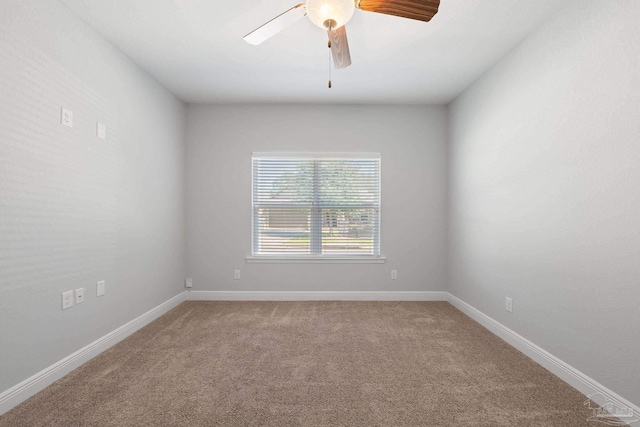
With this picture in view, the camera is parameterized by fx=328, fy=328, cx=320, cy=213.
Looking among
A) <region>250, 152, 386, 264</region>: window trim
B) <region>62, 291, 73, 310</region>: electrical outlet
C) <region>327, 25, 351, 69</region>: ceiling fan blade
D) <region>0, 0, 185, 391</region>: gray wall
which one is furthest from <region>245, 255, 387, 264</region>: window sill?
<region>327, 25, 351, 69</region>: ceiling fan blade

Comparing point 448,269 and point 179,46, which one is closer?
point 179,46

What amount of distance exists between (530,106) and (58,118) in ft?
11.2

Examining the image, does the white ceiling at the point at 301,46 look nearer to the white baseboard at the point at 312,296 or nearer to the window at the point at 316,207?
the window at the point at 316,207

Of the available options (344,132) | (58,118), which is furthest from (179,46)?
(344,132)

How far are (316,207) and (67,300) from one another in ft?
8.92

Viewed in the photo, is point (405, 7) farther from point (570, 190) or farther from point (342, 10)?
Result: point (570, 190)

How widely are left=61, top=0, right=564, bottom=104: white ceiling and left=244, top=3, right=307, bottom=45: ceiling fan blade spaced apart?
1.30 feet

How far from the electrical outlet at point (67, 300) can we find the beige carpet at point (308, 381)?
1.54 feet

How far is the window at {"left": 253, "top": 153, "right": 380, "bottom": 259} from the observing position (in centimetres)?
427

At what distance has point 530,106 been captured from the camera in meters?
2.55

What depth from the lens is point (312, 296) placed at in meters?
4.22

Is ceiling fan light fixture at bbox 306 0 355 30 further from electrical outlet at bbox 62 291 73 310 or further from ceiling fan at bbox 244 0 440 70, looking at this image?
electrical outlet at bbox 62 291 73 310

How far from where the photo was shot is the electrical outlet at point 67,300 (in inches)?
88.5

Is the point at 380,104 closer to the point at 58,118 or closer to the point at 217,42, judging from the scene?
the point at 217,42
